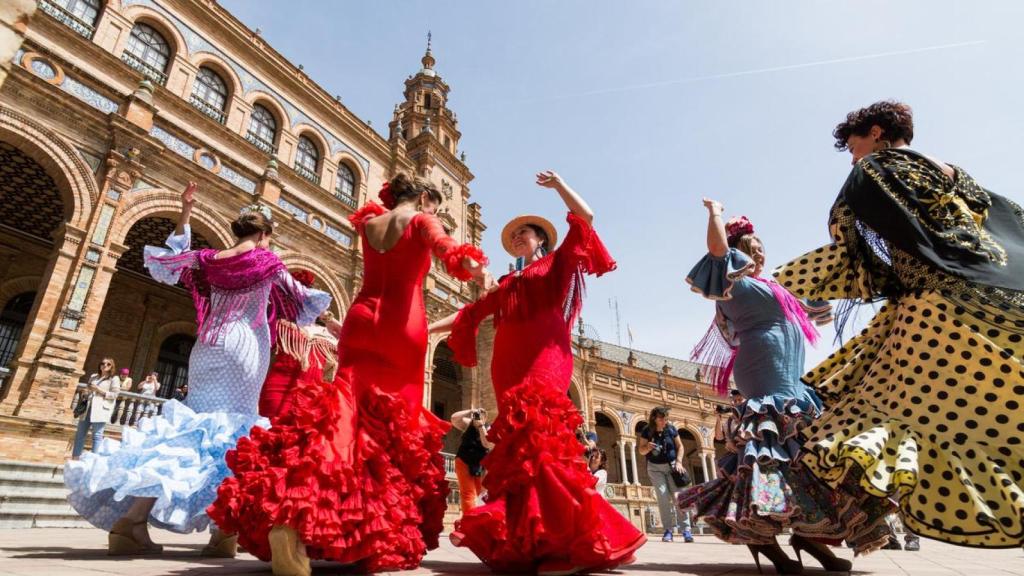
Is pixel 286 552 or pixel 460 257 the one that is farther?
pixel 460 257

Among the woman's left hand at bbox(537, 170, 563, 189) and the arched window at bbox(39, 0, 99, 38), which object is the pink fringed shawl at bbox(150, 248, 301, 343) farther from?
the arched window at bbox(39, 0, 99, 38)

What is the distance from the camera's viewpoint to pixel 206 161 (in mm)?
11820

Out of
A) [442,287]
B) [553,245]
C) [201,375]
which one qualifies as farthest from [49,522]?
[442,287]

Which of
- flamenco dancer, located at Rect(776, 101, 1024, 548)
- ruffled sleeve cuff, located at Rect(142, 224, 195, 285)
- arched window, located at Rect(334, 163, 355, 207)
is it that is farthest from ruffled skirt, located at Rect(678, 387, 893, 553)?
arched window, located at Rect(334, 163, 355, 207)

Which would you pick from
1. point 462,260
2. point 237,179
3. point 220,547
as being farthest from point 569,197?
point 237,179

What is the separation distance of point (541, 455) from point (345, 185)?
56.7 ft

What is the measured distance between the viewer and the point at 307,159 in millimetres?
16750

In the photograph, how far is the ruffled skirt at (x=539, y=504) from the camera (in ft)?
6.66

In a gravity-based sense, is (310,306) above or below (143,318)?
below

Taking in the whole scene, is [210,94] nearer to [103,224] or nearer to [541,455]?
[103,224]

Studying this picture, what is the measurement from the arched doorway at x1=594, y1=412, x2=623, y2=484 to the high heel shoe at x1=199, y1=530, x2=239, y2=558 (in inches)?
967

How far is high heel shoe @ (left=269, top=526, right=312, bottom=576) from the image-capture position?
5.67ft

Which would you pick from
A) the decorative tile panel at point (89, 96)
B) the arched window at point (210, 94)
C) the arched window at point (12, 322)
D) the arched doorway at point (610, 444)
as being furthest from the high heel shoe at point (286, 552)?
the arched doorway at point (610, 444)

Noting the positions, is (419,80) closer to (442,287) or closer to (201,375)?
(442,287)
